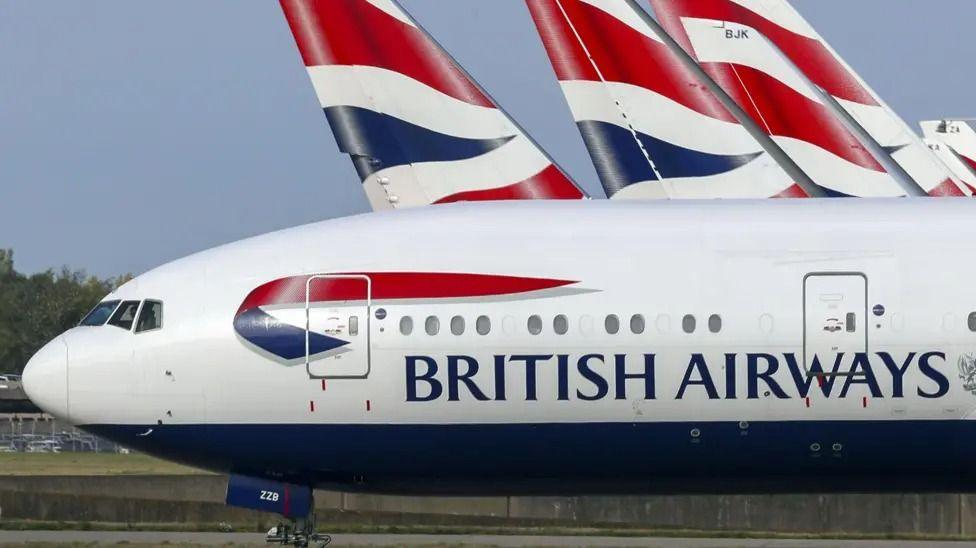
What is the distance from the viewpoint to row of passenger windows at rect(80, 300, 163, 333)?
2320 centimetres

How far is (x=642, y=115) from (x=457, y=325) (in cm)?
952

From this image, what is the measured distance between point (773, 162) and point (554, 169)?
392cm

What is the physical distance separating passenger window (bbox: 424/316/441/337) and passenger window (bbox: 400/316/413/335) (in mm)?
178

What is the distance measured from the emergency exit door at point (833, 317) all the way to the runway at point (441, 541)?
24.3 ft

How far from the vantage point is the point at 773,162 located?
29781 millimetres

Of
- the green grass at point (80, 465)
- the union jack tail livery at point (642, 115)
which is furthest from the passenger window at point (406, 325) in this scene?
the green grass at point (80, 465)

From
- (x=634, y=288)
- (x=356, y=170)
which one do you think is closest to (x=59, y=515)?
(x=356, y=170)

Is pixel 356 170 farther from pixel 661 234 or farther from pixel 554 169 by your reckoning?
pixel 661 234

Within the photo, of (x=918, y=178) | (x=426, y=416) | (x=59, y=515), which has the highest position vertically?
(x=918, y=178)

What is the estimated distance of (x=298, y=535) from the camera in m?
23.3

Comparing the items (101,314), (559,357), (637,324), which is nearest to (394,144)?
(101,314)

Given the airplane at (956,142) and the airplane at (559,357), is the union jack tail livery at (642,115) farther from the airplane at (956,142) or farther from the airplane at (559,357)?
the airplane at (956,142)

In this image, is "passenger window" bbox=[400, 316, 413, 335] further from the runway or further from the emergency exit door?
the runway

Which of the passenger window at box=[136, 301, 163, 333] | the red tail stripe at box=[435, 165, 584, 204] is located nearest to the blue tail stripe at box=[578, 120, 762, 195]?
the red tail stripe at box=[435, 165, 584, 204]
